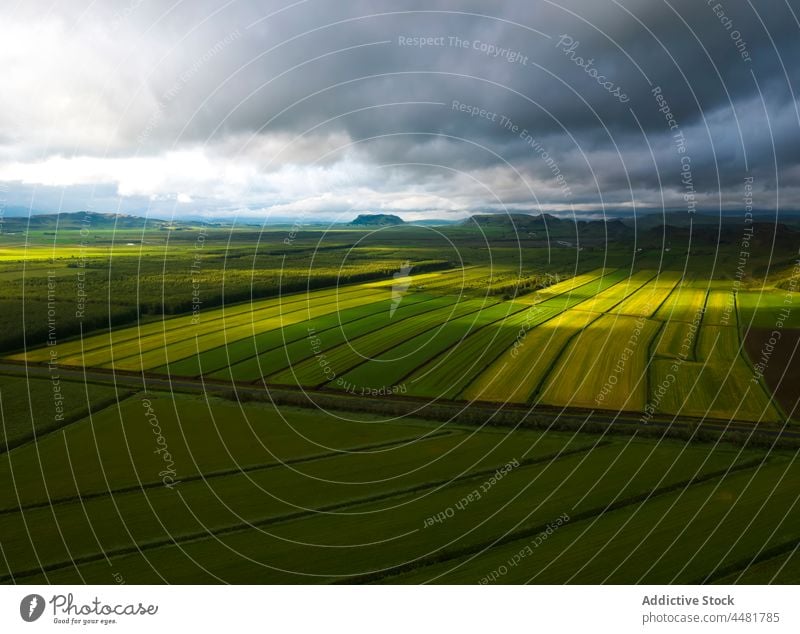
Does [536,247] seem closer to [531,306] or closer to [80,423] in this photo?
[531,306]

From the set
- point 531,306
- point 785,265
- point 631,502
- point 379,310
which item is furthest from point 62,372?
point 785,265

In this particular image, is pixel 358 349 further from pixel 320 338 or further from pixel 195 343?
pixel 195 343

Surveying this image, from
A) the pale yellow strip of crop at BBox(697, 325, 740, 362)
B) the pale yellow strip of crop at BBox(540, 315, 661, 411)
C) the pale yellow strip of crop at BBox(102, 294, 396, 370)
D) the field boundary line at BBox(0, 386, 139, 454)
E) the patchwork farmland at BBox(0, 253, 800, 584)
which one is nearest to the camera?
the patchwork farmland at BBox(0, 253, 800, 584)

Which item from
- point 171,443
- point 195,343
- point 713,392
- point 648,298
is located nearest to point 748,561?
point 713,392

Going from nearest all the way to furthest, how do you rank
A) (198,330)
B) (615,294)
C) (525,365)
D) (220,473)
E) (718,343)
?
(220,473) < (525,365) < (718,343) < (198,330) < (615,294)

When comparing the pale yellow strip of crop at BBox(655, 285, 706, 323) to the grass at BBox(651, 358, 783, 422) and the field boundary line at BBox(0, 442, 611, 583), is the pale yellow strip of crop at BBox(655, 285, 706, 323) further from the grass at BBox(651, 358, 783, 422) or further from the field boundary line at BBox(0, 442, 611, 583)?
the field boundary line at BBox(0, 442, 611, 583)

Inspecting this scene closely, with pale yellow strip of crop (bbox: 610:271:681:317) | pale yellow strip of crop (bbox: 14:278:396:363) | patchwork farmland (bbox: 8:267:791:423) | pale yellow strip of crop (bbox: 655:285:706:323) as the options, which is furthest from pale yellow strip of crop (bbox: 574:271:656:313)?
pale yellow strip of crop (bbox: 14:278:396:363)
